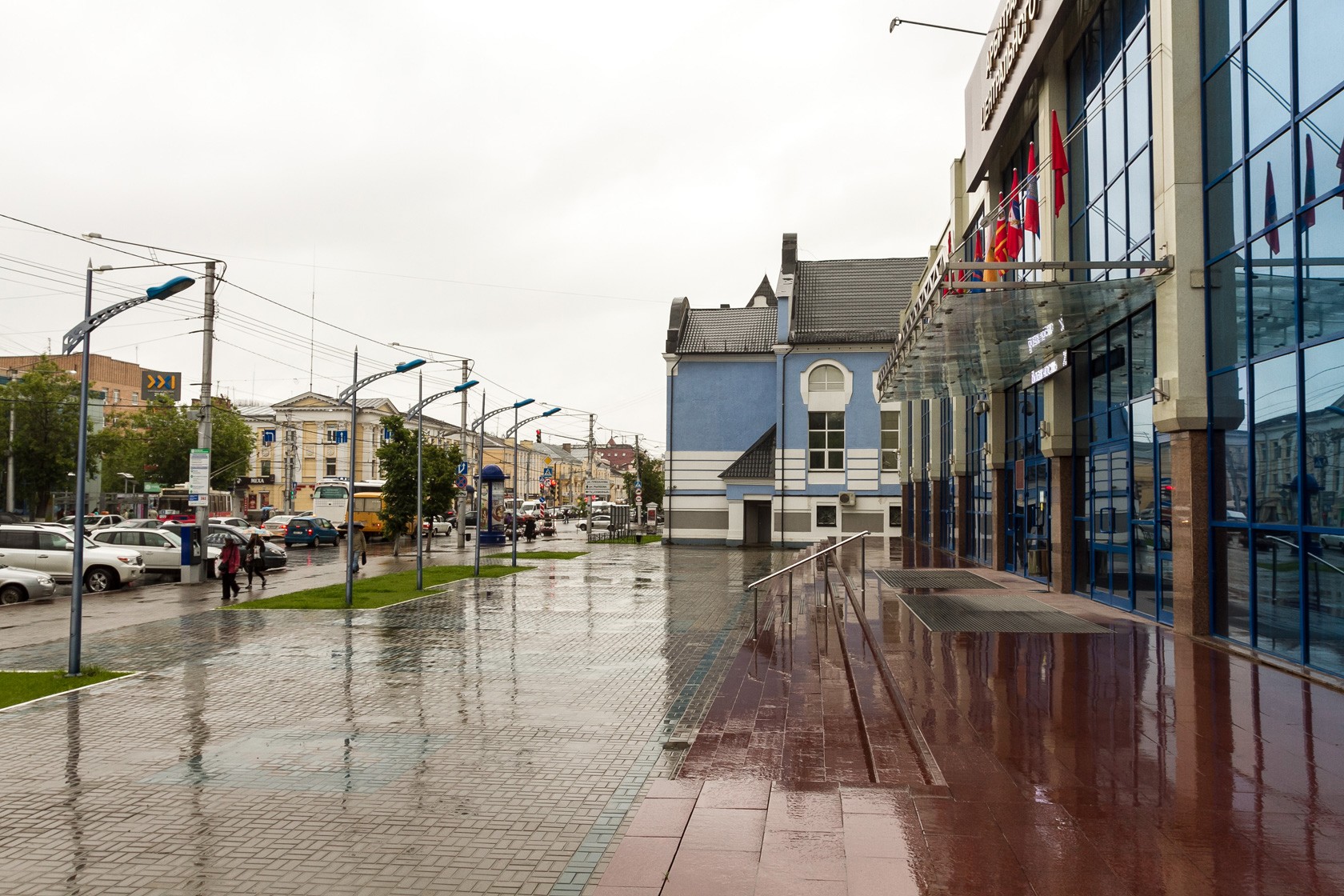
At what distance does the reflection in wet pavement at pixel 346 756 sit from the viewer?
589cm

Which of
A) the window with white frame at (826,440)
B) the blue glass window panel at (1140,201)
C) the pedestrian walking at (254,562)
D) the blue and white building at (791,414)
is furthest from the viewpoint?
the window with white frame at (826,440)

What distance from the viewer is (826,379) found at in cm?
4788

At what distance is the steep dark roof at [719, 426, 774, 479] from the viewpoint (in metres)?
47.4

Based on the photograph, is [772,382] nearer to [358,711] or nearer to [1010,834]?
[358,711]

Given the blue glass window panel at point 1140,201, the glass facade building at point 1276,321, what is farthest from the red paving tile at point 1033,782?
the blue glass window panel at point 1140,201

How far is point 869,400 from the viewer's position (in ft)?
155

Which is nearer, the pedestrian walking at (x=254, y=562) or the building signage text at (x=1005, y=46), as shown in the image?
→ the building signage text at (x=1005, y=46)

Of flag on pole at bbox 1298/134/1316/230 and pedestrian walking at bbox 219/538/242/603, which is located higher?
flag on pole at bbox 1298/134/1316/230

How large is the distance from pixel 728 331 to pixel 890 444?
997 cm

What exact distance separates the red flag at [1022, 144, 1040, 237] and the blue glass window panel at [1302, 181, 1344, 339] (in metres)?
8.26

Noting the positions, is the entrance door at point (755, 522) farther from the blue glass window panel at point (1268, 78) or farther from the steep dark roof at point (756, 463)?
the blue glass window panel at point (1268, 78)

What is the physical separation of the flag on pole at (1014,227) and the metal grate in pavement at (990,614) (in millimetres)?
6779

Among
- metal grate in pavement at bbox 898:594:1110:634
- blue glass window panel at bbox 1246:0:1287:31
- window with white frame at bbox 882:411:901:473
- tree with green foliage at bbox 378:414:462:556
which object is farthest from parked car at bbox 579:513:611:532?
blue glass window panel at bbox 1246:0:1287:31

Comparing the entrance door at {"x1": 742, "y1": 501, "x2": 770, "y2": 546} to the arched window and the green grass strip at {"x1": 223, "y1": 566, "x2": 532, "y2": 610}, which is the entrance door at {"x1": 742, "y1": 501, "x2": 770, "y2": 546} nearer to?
the arched window
